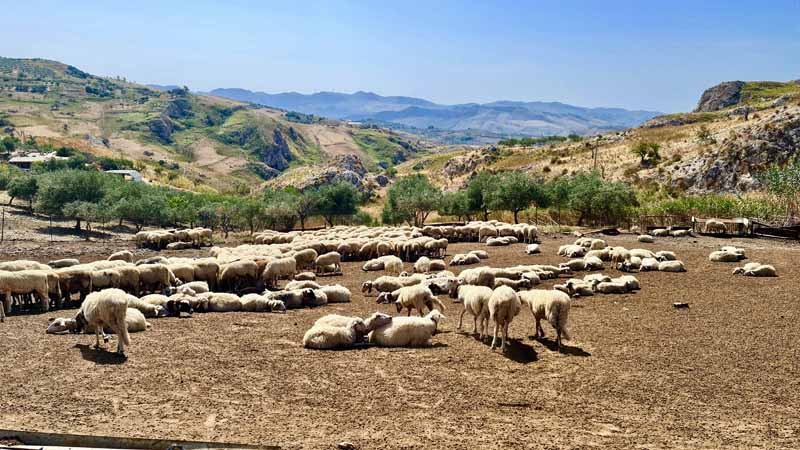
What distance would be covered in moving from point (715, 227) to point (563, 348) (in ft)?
114

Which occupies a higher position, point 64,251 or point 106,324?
point 106,324

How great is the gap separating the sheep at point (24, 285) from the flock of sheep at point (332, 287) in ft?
0.10

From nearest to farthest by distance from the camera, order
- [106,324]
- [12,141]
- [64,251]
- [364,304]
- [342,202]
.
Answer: [106,324] → [364,304] → [64,251] → [342,202] → [12,141]

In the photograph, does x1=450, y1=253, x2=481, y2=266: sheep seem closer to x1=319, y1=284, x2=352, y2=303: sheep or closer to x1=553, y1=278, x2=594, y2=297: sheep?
x1=553, y1=278, x2=594, y2=297: sheep

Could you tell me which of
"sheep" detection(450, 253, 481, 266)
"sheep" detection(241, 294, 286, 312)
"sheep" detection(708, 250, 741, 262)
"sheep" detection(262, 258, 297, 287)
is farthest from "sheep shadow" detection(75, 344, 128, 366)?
"sheep" detection(708, 250, 741, 262)

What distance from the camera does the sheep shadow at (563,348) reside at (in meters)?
14.5

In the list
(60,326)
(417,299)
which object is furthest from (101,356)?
(417,299)

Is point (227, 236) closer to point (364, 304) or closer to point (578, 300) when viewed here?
→ point (364, 304)

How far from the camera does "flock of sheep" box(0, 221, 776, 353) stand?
1511 cm

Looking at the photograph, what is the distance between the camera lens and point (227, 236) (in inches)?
2105

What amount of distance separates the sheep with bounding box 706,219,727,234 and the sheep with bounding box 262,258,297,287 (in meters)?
32.1

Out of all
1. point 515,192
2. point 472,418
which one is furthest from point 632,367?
point 515,192

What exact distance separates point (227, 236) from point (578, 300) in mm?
38454

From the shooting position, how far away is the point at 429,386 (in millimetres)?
12109
